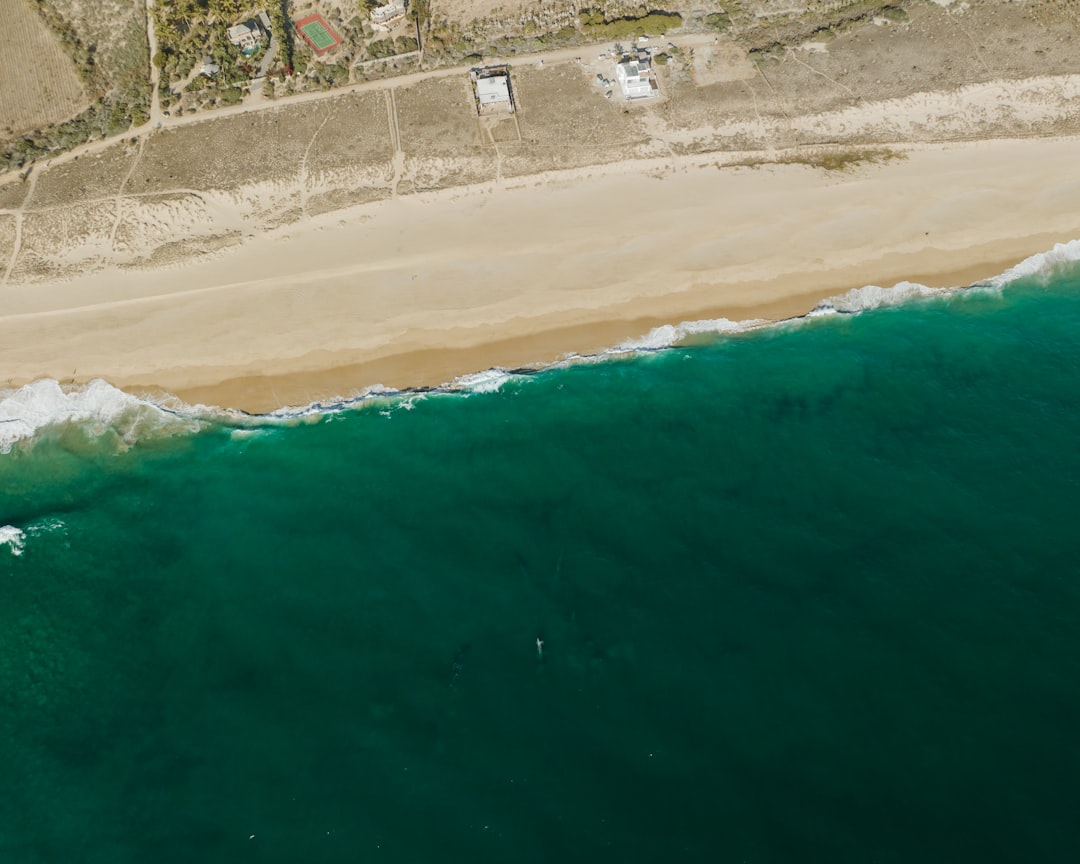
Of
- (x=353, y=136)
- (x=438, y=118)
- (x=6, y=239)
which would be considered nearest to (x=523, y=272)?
(x=438, y=118)

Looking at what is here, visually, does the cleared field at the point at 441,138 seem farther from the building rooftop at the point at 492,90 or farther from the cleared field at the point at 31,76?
the cleared field at the point at 31,76

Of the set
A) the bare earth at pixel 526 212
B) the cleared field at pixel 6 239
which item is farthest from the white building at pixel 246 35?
the cleared field at pixel 6 239

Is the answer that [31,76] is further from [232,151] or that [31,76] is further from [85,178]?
[232,151]

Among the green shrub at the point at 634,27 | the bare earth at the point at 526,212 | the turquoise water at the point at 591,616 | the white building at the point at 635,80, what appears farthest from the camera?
the green shrub at the point at 634,27

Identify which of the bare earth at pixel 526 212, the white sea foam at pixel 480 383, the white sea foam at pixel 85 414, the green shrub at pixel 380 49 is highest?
the green shrub at pixel 380 49

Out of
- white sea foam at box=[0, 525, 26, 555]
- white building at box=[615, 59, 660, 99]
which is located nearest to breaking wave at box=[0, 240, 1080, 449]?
white sea foam at box=[0, 525, 26, 555]
